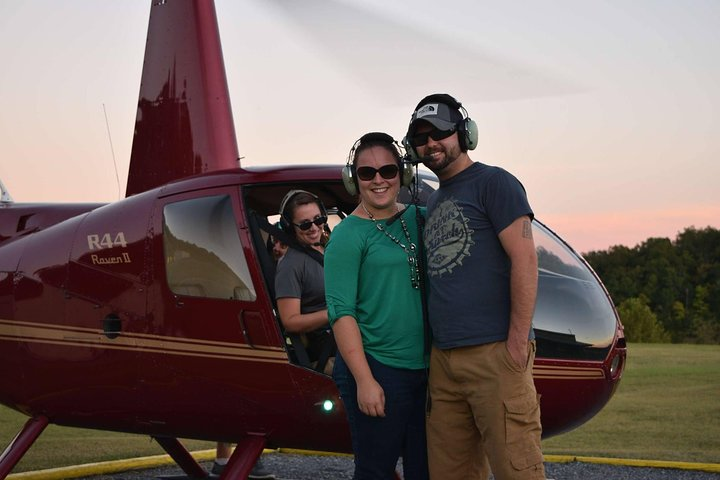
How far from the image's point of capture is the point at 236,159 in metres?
6.80

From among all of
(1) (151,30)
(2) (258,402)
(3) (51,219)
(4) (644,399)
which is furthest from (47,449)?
(4) (644,399)

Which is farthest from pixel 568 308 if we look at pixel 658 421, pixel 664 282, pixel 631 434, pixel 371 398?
pixel 664 282

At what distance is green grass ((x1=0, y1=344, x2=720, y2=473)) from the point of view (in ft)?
28.7

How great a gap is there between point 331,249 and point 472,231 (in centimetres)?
47

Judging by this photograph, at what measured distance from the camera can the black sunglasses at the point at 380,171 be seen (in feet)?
10.3

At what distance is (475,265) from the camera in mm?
3121

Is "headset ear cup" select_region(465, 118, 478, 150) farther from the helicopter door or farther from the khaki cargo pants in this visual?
the helicopter door

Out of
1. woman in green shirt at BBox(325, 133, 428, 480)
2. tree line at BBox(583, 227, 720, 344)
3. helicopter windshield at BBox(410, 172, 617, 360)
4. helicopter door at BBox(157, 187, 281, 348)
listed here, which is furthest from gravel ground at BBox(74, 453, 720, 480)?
tree line at BBox(583, 227, 720, 344)

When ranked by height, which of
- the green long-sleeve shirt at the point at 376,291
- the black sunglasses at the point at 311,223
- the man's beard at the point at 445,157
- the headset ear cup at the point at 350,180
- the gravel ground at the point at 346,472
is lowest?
the gravel ground at the point at 346,472

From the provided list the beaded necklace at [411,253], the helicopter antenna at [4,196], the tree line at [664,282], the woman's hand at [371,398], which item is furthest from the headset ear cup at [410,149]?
the tree line at [664,282]

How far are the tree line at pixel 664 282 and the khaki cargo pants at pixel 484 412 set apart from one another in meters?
43.8

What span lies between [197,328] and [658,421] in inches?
329

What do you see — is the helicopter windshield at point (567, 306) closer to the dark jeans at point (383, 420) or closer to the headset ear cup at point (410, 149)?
the headset ear cup at point (410, 149)

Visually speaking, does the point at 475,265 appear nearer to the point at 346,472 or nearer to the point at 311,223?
the point at 311,223
